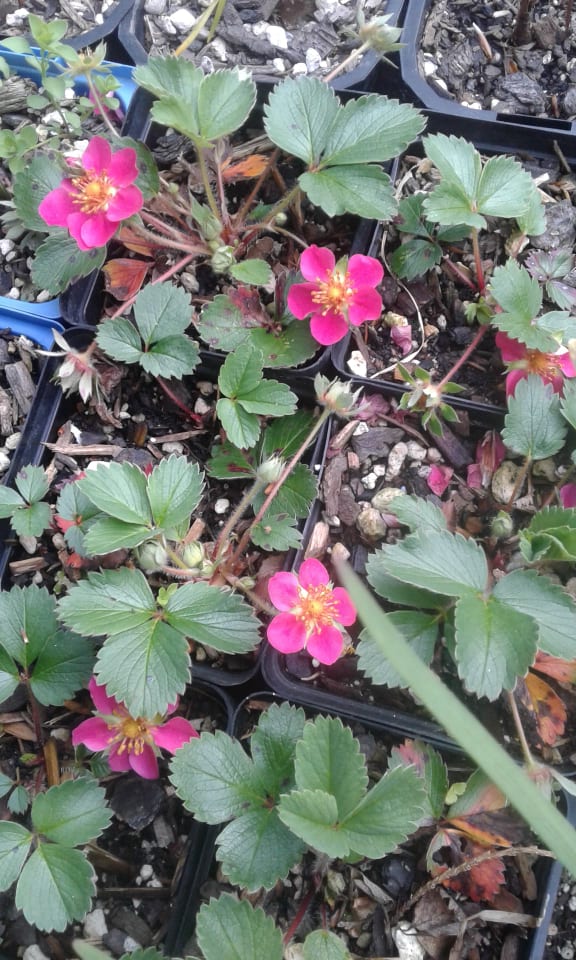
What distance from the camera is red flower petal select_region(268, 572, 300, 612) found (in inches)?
37.0

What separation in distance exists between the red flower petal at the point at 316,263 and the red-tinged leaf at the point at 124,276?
0.30m

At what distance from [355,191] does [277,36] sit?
615 mm

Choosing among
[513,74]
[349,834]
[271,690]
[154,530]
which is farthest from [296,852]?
[513,74]

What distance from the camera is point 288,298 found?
1074 millimetres

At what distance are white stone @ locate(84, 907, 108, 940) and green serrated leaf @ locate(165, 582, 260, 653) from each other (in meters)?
0.42

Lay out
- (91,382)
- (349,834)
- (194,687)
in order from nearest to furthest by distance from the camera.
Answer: (349,834), (194,687), (91,382)

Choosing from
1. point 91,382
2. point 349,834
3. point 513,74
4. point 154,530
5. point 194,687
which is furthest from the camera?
point 513,74

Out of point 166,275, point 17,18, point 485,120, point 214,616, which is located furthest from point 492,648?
point 17,18

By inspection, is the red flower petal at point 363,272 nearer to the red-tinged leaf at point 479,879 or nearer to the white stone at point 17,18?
the red-tinged leaf at point 479,879

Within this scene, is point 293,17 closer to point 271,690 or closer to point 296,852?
point 271,690

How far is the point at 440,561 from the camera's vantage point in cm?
87

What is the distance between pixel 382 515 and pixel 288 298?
35 centimetres

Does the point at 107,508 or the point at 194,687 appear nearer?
the point at 107,508

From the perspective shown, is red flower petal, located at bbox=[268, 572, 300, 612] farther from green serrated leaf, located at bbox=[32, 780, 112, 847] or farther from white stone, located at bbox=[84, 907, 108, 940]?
white stone, located at bbox=[84, 907, 108, 940]
